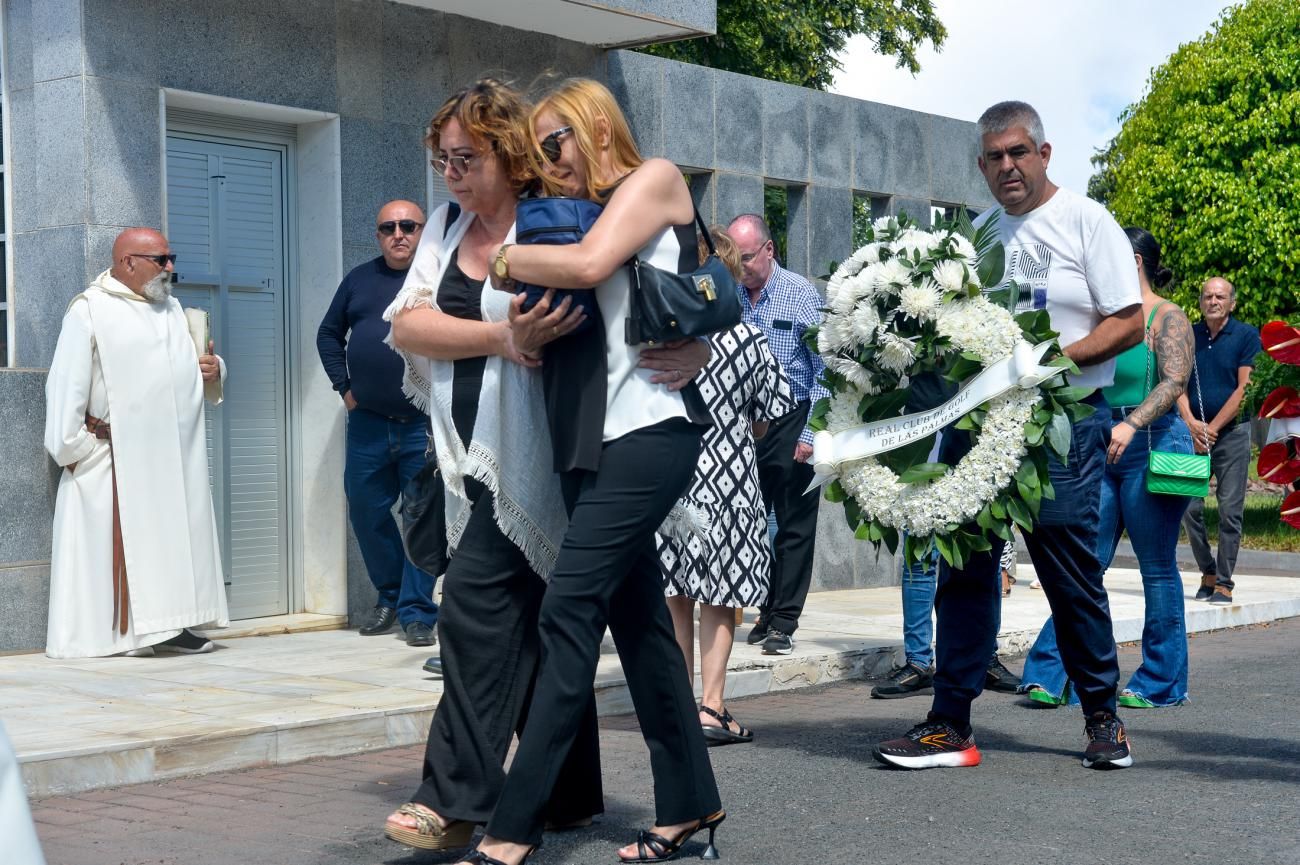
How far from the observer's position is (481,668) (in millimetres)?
4445

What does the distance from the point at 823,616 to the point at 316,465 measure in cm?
318

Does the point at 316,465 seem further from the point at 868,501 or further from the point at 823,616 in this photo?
the point at 868,501

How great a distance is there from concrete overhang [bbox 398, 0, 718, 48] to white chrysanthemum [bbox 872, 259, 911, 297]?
4683 mm

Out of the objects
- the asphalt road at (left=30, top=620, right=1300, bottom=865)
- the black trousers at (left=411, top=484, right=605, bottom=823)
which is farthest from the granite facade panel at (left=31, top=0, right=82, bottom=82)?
the black trousers at (left=411, top=484, right=605, bottom=823)

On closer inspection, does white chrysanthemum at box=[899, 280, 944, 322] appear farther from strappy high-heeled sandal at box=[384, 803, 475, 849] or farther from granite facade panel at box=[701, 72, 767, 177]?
granite facade panel at box=[701, 72, 767, 177]

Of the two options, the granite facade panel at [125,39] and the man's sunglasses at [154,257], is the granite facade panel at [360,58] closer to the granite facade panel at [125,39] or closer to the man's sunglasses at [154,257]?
the granite facade panel at [125,39]

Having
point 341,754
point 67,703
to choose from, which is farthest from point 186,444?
point 341,754

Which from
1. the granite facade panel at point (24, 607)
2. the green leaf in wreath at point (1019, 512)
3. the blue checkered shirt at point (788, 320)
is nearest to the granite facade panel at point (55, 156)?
the granite facade panel at point (24, 607)

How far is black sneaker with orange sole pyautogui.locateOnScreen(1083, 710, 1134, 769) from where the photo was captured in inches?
224

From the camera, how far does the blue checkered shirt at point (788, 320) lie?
8.19m

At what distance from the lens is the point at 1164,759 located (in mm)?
5922

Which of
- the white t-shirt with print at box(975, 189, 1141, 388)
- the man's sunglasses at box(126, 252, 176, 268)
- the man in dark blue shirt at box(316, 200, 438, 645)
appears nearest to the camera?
the white t-shirt with print at box(975, 189, 1141, 388)

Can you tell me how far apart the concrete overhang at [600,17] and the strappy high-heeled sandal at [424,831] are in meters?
6.14

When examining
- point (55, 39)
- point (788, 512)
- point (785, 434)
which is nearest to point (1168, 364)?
point (785, 434)
